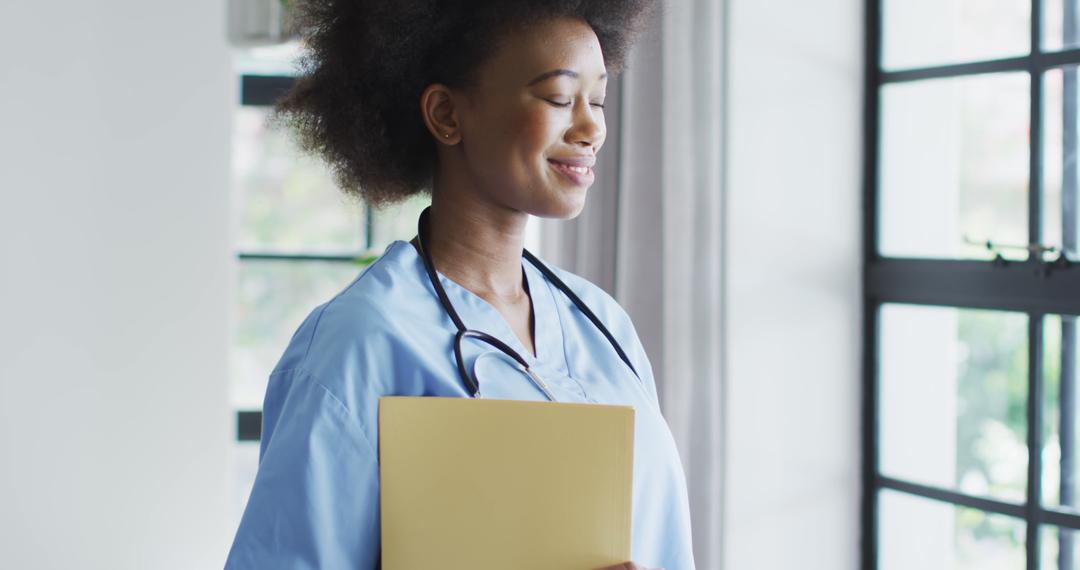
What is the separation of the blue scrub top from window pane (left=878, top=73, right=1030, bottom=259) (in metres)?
1.28

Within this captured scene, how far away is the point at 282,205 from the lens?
3283 millimetres

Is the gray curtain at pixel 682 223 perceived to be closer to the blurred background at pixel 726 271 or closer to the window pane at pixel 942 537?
the blurred background at pixel 726 271

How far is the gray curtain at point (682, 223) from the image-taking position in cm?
230

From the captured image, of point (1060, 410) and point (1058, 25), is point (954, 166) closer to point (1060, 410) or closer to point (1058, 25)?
point (1058, 25)

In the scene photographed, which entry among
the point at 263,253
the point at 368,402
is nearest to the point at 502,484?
the point at 368,402

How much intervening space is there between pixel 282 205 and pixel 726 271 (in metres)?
1.52

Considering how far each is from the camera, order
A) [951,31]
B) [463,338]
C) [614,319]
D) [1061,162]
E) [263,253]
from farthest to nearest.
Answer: [263,253] → [951,31] → [1061,162] → [614,319] → [463,338]

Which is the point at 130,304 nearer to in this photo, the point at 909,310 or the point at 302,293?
the point at 302,293

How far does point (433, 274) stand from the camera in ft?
3.78

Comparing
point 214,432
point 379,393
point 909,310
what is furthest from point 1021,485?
point 214,432

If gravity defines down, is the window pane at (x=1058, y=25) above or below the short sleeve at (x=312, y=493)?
above

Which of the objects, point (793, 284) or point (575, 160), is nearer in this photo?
point (575, 160)

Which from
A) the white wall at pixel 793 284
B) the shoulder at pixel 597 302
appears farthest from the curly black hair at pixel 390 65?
the white wall at pixel 793 284

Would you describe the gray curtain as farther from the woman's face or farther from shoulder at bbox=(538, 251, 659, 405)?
the woman's face
